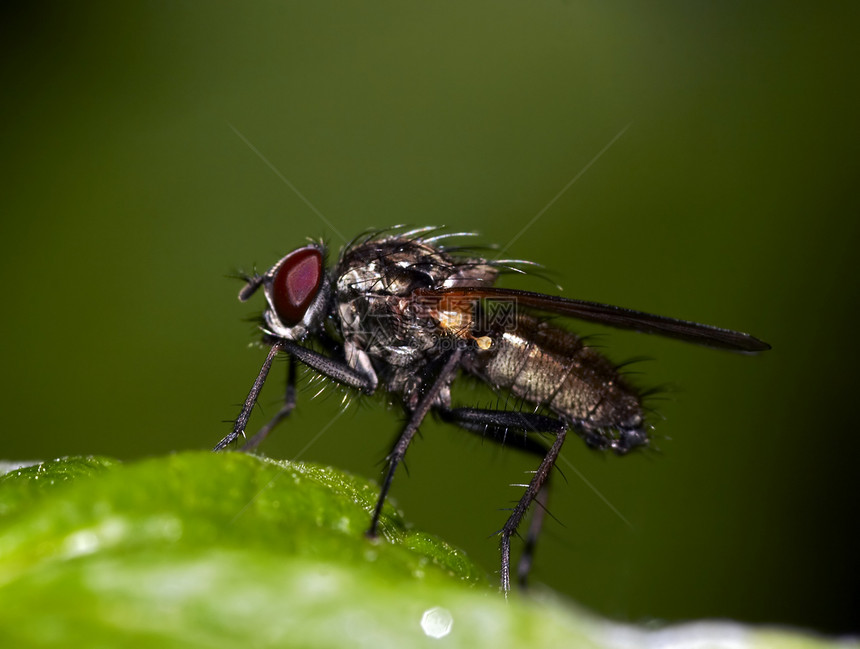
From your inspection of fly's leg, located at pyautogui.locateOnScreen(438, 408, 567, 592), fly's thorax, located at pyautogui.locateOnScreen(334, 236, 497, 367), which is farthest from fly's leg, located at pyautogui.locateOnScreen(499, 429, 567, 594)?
fly's thorax, located at pyautogui.locateOnScreen(334, 236, 497, 367)

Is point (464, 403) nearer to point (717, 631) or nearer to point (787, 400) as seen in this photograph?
Result: point (717, 631)

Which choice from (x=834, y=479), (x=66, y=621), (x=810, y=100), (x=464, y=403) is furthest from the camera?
(x=810, y=100)

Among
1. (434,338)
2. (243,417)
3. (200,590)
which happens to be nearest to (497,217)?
(434,338)

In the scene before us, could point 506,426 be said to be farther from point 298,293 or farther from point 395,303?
point 298,293

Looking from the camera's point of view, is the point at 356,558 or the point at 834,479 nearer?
the point at 356,558

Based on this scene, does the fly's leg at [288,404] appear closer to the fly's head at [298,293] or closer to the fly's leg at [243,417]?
the fly's head at [298,293]

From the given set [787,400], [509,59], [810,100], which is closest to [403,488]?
[787,400]
